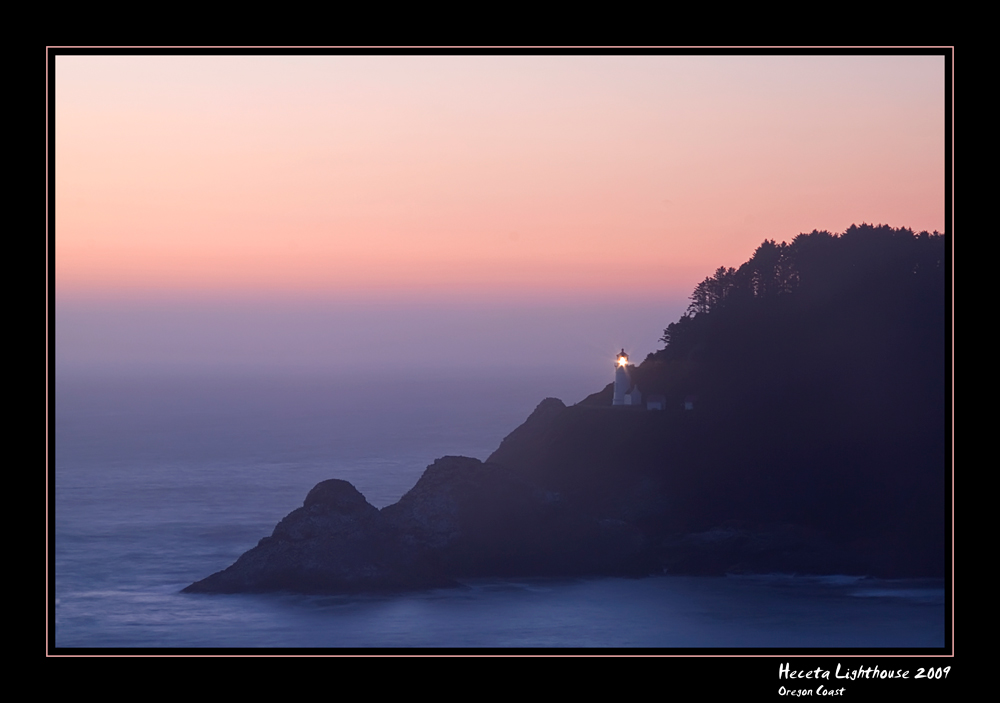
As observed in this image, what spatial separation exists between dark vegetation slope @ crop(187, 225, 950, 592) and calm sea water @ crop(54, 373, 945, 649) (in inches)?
47.5

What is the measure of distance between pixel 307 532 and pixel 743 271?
2494 cm

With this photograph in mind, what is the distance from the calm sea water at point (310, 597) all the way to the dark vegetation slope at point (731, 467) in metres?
1.21

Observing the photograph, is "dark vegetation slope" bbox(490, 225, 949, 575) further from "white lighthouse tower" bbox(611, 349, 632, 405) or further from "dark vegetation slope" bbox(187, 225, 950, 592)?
"white lighthouse tower" bbox(611, 349, 632, 405)

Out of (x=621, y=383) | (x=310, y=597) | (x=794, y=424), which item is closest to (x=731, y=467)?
(x=794, y=424)

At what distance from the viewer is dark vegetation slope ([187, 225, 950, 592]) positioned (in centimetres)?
3812

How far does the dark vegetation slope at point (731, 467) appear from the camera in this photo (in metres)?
38.1

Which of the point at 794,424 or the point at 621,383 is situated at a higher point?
the point at 621,383

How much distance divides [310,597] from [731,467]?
1757cm

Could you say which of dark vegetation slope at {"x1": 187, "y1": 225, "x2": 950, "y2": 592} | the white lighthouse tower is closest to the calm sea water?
dark vegetation slope at {"x1": 187, "y1": 225, "x2": 950, "y2": 592}

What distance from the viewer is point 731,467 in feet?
146

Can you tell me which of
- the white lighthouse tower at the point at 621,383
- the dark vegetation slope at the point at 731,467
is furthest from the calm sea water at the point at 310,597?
the white lighthouse tower at the point at 621,383

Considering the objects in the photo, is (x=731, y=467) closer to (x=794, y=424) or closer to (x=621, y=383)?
(x=794, y=424)
